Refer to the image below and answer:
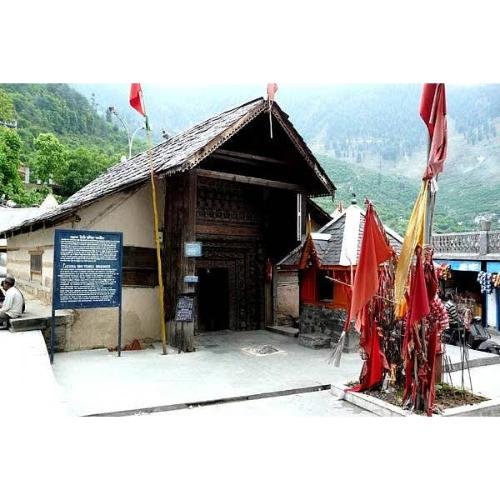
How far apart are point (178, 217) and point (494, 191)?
89.1ft

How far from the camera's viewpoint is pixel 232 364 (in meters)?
8.27

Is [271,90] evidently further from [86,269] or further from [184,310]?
[86,269]

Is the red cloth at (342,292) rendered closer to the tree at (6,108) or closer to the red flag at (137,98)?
the red flag at (137,98)

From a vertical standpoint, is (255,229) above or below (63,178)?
below

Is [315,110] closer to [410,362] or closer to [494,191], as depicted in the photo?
[494,191]

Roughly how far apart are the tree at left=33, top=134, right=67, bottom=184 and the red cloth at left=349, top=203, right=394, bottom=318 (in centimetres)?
953

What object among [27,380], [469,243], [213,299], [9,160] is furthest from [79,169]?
[469,243]

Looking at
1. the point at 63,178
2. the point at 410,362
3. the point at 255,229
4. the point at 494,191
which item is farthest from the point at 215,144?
the point at 494,191

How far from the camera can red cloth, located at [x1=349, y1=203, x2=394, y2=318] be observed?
570 centimetres

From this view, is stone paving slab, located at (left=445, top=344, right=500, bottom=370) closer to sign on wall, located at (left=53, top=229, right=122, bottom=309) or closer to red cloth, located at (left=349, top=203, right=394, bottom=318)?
red cloth, located at (left=349, top=203, right=394, bottom=318)

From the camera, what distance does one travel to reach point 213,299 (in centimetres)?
1203

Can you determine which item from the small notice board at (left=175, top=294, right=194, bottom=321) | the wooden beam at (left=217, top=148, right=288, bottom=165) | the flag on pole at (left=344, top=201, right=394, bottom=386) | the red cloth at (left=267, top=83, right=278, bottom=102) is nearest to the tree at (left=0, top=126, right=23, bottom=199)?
the wooden beam at (left=217, top=148, right=288, bottom=165)

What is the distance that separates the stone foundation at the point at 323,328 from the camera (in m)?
9.91

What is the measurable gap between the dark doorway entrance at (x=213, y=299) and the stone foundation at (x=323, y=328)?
2.26 metres
